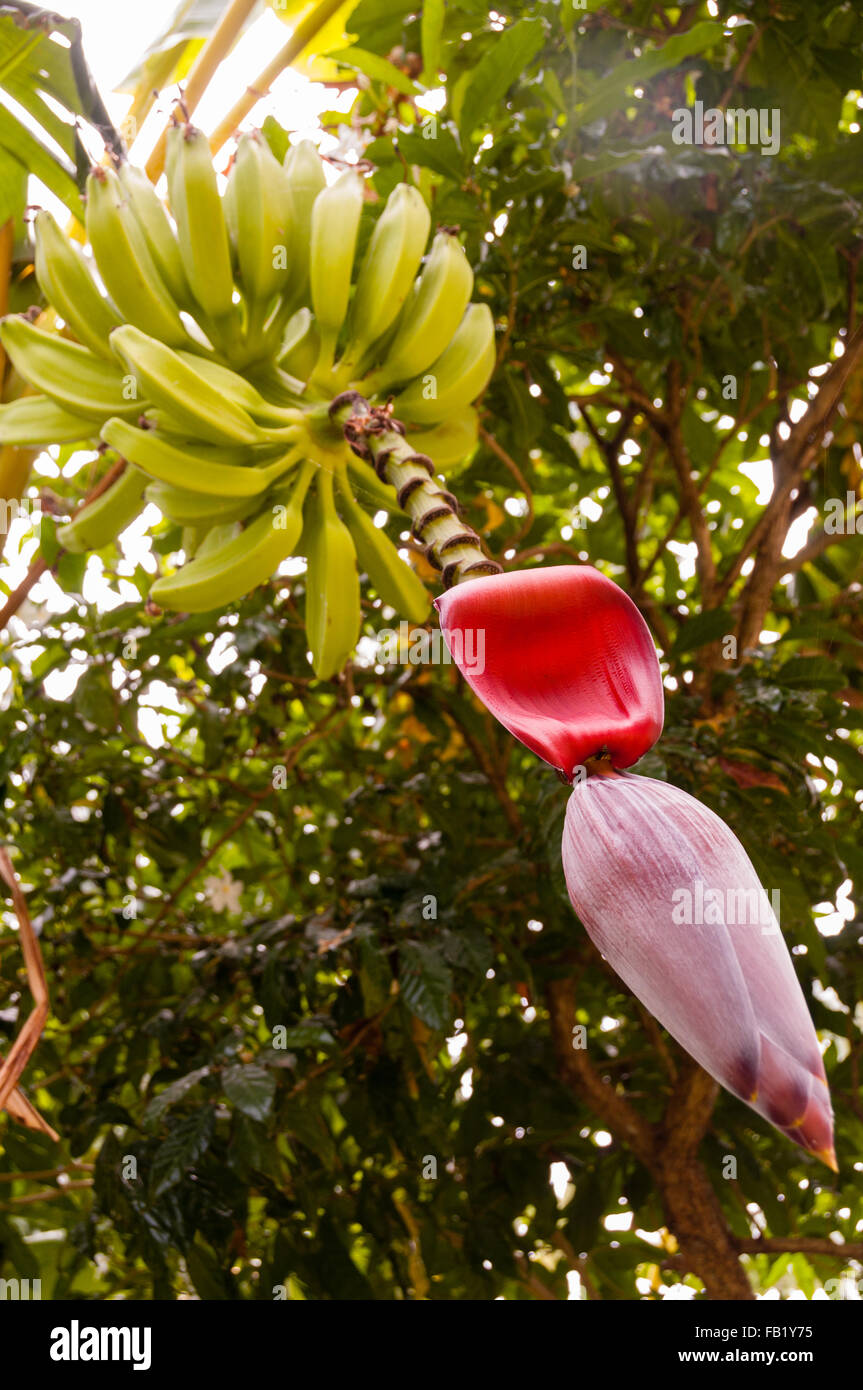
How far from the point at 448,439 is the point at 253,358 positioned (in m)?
0.15

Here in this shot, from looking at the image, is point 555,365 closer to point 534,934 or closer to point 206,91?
point 206,91

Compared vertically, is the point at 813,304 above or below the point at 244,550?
above

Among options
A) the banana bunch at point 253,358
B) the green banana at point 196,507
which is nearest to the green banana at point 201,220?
the banana bunch at point 253,358

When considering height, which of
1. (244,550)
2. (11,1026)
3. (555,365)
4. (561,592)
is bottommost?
(11,1026)

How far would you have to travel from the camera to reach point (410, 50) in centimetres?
101

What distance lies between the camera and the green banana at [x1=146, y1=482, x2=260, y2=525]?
0.55 metres

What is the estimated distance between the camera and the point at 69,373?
0.59m

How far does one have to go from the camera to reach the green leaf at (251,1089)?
0.75m

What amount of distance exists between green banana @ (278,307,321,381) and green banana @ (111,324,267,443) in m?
0.09

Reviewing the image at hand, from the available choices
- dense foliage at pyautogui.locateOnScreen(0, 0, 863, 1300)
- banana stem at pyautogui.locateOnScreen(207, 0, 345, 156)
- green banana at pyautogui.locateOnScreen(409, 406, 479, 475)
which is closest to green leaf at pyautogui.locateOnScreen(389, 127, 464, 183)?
dense foliage at pyautogui.locateOnScreen(0, 0, 863, 1300)

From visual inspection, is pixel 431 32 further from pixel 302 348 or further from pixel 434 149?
pixel 302 348
